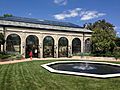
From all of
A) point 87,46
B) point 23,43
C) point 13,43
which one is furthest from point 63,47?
point 13,43

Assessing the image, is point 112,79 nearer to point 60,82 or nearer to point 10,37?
point 60,82

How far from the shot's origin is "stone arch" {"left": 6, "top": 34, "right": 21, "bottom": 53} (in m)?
37.9

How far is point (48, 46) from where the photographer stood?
1721 inches

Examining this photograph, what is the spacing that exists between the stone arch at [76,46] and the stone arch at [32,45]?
968cm

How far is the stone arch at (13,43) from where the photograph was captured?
124ft

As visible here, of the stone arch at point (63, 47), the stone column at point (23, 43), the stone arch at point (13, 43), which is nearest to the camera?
the stone arch at point (13, 43)

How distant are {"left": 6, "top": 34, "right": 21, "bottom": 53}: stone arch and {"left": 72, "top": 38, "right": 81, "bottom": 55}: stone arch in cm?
1392

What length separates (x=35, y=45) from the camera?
1645 inches

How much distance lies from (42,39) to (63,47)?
21.0 feet

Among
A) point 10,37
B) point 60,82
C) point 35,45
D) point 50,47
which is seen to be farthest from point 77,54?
point 60,82

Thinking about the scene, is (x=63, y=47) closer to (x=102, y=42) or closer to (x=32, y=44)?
(x=32, y=44)

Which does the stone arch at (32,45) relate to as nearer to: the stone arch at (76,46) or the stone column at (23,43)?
the stone column at (23,43)

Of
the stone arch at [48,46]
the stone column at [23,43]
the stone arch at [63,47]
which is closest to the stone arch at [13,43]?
the stone column at [23,43]

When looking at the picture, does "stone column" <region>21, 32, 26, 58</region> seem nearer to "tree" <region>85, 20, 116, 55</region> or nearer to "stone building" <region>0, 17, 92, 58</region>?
"stone building" <region>0, 17, 92, 58</region>
